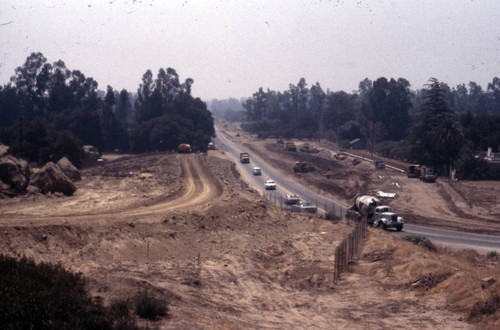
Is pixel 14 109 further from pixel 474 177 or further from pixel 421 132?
pixel 474 177

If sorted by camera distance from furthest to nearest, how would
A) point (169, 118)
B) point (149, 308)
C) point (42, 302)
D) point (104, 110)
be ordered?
point (104, 110) < point (169, 118) < point (149, 308) < point (42, 302)

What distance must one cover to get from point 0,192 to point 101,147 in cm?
7326

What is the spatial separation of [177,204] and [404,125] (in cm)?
11026

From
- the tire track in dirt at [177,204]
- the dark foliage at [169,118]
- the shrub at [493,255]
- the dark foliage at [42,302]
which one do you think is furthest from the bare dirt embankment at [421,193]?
the dark foliage at [42,302]

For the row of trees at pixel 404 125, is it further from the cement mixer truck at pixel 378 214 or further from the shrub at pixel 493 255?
the shrub at pixel 493 255

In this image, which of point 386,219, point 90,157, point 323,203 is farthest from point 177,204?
point 90,157

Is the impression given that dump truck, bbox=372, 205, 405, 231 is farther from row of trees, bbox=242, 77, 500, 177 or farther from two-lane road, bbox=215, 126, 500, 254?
row of trees, bbox=242, 77, 500, 177

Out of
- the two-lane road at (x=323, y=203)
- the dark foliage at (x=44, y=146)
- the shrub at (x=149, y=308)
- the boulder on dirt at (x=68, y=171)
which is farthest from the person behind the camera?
the dark foliage at (x=44, y=146)

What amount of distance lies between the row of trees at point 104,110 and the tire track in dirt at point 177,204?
118 feet

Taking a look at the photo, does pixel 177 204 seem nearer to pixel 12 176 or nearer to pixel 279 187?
pixel 12 176

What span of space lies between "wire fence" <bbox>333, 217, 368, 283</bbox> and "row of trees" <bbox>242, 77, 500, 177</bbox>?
50915 mm

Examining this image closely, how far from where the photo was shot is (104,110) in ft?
385

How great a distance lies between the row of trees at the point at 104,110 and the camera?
A: 104 meters

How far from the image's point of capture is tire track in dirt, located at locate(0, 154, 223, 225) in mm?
25653
